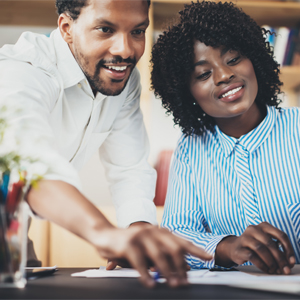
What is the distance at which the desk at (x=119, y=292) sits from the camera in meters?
0.55

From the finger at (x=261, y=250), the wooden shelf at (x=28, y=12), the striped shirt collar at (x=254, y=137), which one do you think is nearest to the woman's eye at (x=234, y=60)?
the striped shirt collar at (x=254, y=137)

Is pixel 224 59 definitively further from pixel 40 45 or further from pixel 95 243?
pixel 95 243

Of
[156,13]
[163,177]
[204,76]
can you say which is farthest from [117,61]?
[156,13]

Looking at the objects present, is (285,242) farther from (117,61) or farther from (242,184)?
(117,61)

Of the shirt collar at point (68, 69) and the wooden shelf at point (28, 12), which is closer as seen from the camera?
the shirt collar at point (68, 69)

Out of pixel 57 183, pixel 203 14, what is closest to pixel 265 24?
pixel 203 14

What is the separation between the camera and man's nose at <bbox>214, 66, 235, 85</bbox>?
1.16 metres

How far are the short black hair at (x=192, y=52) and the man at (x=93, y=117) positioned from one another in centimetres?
13

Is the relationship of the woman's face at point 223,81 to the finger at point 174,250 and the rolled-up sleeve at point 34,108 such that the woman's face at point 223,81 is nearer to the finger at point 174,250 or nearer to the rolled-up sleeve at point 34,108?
the rolled-up sleeve at point 34,108

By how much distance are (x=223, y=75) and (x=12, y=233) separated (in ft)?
2.65

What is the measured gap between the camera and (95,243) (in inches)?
21.1

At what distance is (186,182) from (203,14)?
0.57 meters

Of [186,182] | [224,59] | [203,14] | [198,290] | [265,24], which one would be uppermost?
[265,24]

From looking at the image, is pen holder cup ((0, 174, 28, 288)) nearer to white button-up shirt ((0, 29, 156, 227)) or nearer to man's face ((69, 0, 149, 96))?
white button-up shirt ((0, 29, 156, 227))
